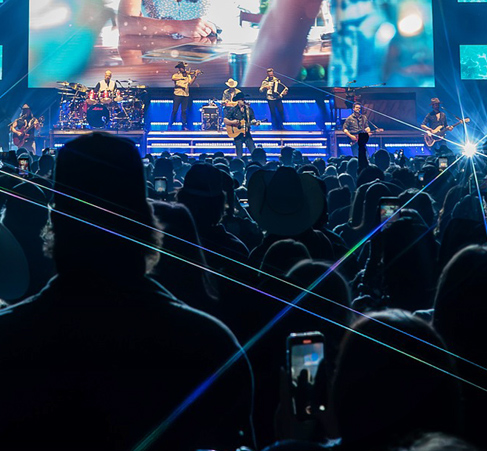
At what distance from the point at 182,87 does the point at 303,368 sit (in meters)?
18.7

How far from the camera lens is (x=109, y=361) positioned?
4.73ft

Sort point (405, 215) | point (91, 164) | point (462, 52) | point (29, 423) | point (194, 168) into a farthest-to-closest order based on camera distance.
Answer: point (462, 52) → point (194, 168) → point (405, 215) → point (91, 164) → point (29, 423)

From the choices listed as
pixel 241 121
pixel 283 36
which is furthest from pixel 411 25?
pixel 241 121

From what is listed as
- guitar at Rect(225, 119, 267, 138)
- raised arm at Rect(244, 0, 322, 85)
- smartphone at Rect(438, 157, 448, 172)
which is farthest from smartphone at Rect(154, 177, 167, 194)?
raised arm at Rect(244, 0, 322, 85)

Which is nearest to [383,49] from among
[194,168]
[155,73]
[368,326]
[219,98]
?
[219,98]

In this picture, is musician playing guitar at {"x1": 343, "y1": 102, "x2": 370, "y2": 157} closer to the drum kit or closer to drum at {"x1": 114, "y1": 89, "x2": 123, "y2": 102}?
the drum kit

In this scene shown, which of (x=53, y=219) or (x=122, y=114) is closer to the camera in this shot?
(x=53, y=219)

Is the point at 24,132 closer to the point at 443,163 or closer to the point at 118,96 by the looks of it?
the point at 118,96

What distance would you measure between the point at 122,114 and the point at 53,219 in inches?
714

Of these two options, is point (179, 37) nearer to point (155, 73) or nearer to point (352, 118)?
point (155, 73)

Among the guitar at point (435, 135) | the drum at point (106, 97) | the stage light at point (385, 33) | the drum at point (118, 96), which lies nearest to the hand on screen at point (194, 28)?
the drum at point (118, 96)

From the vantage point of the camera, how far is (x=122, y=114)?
62.8ft

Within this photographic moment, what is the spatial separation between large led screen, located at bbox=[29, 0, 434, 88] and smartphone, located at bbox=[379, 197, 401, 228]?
18.1m

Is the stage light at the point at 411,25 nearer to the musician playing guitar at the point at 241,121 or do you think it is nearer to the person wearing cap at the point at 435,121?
the person wearing cap at the point at 435,121
